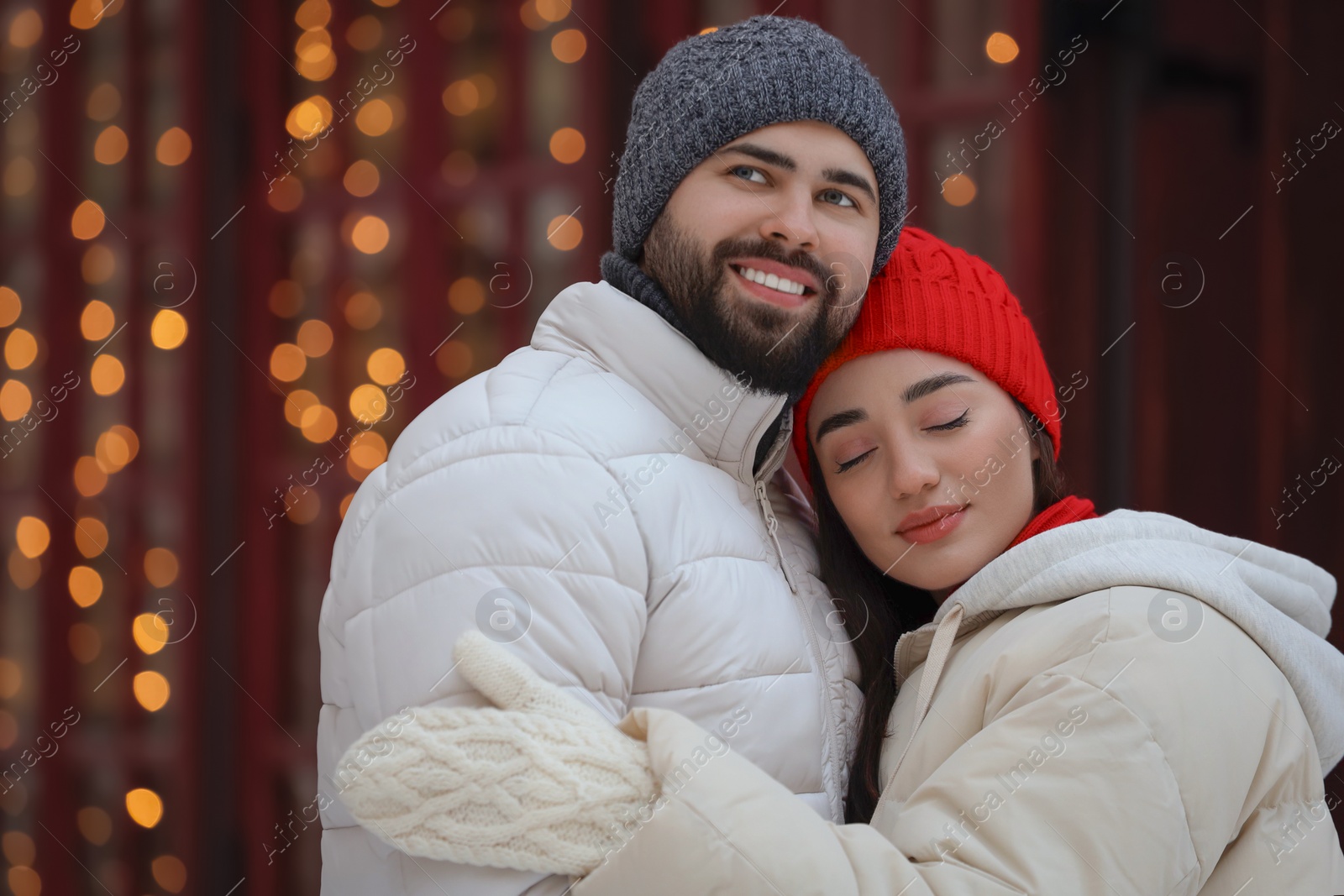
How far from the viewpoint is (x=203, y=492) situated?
11.7 ft

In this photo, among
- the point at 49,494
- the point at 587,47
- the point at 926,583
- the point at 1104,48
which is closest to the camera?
the point at 926,583

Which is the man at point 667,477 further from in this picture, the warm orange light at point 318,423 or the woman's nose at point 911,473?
the warm orange light at point 318,423

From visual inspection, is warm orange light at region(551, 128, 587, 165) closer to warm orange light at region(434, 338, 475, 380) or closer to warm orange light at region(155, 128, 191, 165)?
warm orange light at region(434, 338, 475, 380)

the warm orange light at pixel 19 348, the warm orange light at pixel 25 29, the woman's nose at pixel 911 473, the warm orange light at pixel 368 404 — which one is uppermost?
the warm orange light at pixel 25 29

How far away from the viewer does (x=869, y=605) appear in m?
1.69

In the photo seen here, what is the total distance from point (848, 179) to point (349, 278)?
2282 mm

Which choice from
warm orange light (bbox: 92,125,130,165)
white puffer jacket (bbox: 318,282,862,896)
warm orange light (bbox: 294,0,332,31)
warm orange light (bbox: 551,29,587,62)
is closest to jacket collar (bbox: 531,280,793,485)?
white puffer jacket (bbox: 318,282,862,896)

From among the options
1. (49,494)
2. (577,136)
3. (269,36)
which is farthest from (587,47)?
(49,494)

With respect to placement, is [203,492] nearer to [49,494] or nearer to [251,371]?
[251,371]

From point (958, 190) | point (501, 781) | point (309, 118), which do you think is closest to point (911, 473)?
point (501, 781)

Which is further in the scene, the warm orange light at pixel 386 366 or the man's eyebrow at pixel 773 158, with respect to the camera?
the warm orange light at pixel 386 366

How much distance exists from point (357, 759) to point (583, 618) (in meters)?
0.28

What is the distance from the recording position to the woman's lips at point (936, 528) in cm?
158

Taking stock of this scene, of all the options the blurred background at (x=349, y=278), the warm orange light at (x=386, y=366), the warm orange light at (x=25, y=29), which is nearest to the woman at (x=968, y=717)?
the blurred background at (x=349, y=278)
